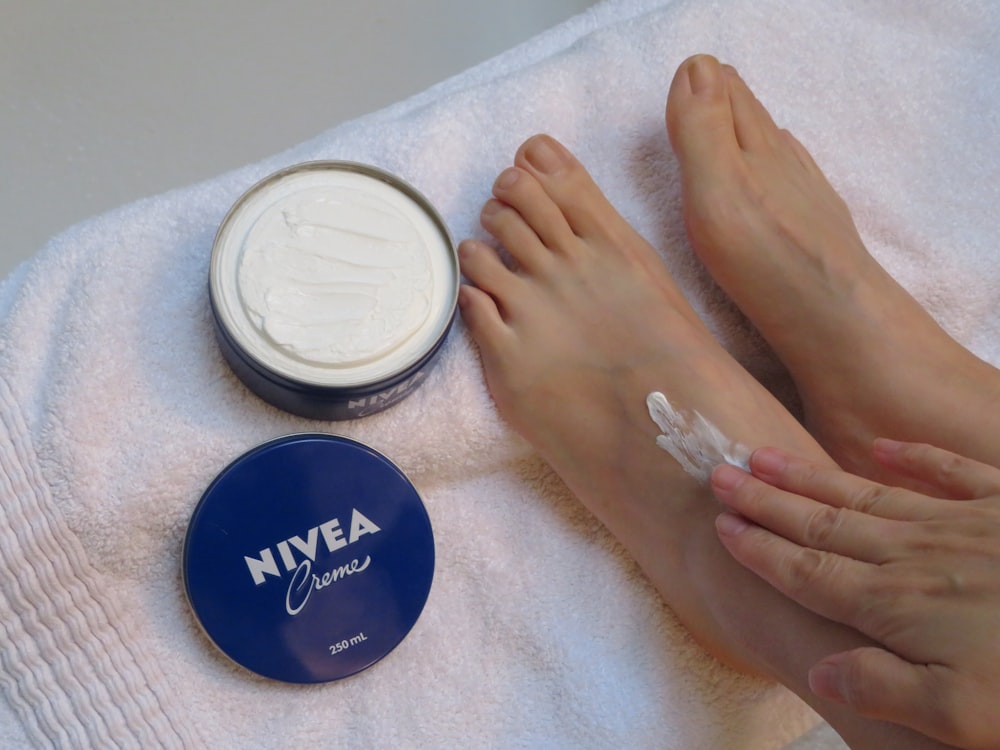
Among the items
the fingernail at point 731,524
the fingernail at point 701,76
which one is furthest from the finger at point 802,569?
the fingernail at point 701,76

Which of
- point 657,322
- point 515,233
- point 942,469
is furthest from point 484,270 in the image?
point 942,469

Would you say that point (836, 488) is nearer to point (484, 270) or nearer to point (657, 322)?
point (657, 322)

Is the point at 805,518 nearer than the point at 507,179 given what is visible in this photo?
Yes

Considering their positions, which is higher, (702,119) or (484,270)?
(702,119)

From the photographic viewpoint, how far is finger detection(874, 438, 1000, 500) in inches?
22.1

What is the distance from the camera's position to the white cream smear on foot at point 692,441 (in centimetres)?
66

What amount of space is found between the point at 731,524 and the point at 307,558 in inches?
11.5

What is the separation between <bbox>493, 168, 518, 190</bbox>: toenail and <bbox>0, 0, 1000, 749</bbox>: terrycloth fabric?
3 cm

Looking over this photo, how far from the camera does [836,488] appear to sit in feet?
1.94

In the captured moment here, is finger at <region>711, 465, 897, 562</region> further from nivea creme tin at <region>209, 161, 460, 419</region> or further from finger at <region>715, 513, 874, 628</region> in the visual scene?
nivea creme tin at <region>209, 161, 460, 419</region>

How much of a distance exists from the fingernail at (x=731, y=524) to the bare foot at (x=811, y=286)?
17cm

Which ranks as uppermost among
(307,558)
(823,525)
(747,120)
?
(747,120)

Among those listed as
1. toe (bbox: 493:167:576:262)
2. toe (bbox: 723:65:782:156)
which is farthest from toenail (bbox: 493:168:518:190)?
toe (bbox: 723:65:782:156)

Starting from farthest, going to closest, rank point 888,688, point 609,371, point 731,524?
point 609,371 < point 731,524 < point 888,688
